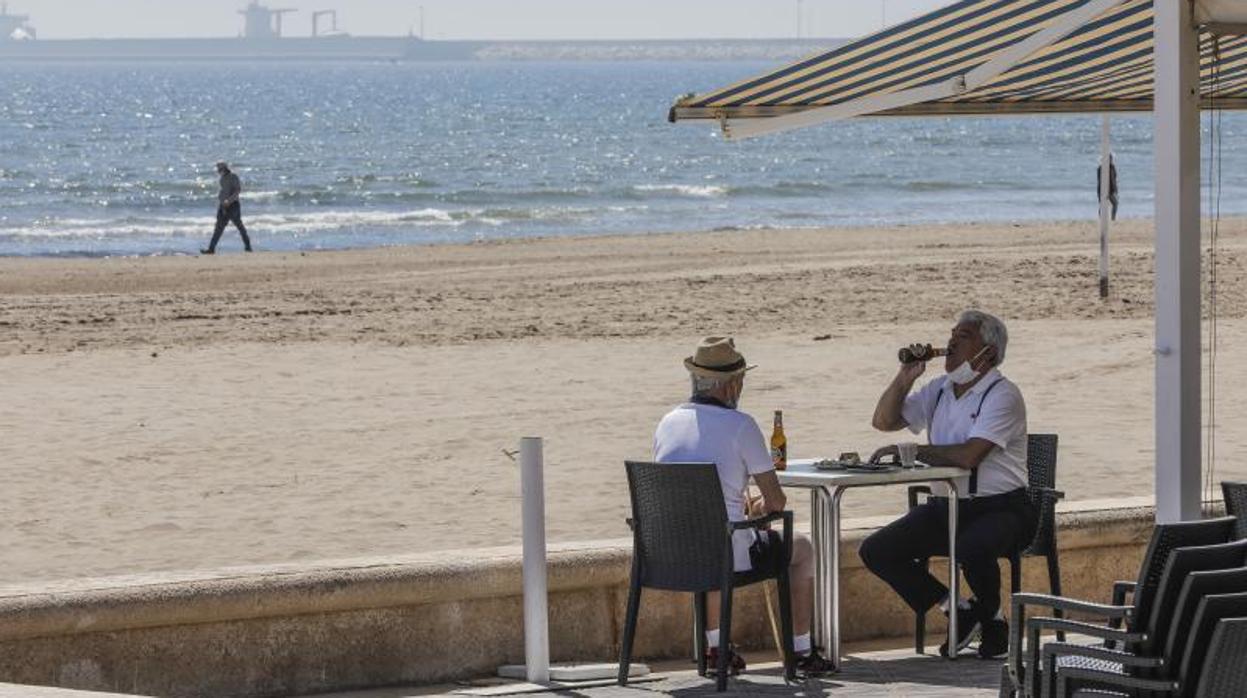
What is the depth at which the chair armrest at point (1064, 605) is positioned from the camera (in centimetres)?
543

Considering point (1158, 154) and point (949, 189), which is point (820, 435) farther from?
point (949, 189)

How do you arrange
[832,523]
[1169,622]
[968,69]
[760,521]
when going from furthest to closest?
[832,523] → [968,69] → [760,521] → [1169,622]

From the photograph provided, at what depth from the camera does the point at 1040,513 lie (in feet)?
24.7

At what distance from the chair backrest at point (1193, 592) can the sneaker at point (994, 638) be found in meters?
2.01

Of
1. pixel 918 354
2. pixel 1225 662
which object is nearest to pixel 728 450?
pixel 918 354

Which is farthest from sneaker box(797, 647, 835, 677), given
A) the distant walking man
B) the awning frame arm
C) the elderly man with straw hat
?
the distant walking man

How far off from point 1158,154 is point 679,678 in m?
2.23

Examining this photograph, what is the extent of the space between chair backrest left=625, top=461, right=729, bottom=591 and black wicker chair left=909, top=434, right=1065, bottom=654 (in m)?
0.94

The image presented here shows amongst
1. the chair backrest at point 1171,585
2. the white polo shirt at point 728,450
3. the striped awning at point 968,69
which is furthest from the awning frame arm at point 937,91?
the chair backrest at point 1171,585

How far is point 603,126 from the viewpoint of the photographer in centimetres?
9212

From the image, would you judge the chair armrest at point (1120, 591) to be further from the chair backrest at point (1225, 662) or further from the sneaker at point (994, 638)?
the sneaker at point (994, 638)

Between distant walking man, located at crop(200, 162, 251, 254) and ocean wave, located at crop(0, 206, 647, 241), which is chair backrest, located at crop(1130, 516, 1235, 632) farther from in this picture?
ocean wave, located at crop(0, 206, 647, 241)

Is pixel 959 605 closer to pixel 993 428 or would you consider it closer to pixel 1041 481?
pixel 993 428

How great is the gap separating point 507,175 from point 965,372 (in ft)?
163
